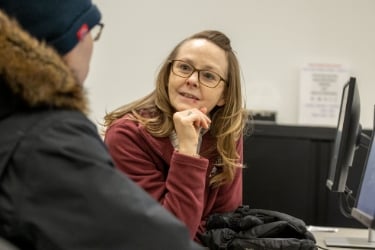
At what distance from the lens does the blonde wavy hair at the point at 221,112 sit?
1781 millimetres

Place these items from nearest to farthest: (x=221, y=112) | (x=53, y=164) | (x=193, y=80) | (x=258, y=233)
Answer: (x=53, y=164) → (x=258, y=233) → (x=193, y=80) → (x=221, y=112)

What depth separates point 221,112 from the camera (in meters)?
1.86

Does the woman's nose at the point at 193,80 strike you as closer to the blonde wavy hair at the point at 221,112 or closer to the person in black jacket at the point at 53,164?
the blonde wavy hair at the point at 221,112

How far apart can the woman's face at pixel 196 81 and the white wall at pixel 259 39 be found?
144 centimetres

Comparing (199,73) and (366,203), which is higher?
(199,73)

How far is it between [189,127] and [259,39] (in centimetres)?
176

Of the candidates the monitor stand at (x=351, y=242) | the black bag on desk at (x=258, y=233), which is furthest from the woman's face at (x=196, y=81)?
the monitor stand at (x=351, y=242)

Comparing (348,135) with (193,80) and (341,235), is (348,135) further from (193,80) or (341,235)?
A: (193,80)

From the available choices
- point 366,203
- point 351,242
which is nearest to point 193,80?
point 366,203

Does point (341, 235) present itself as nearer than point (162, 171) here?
No

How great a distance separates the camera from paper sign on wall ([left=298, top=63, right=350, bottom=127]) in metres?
3.20

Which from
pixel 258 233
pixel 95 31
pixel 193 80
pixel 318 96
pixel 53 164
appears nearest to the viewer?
pixel 53 164

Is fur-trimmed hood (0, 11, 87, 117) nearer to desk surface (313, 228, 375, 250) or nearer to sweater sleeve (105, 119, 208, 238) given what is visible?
sweater sleeve (105, 119, 208, 238)

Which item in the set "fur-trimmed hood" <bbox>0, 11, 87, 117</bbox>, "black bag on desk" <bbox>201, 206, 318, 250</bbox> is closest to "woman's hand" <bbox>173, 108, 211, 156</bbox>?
"black bag on desk" <bbox>201, 206, 318, 250</bbox>
